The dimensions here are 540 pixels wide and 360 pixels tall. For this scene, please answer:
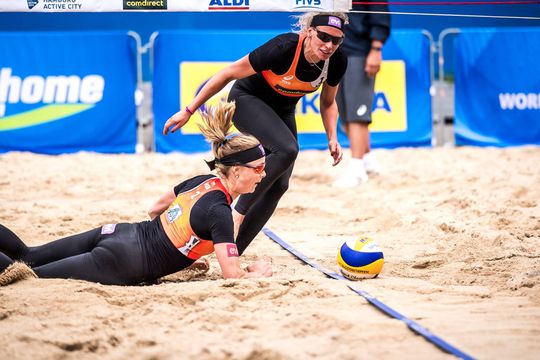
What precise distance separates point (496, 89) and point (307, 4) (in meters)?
6.38

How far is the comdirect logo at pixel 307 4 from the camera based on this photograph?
19.4ft

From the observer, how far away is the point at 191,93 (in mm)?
10961

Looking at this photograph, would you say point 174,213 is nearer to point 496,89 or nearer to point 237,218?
point 237,218

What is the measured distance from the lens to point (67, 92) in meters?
10.8

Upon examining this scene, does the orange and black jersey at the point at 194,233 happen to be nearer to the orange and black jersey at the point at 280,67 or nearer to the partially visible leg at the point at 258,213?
the partially visible leg at the point at 258,213

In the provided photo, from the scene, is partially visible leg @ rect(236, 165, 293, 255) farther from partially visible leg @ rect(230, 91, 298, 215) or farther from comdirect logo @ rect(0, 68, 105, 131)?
comdirect logo @ rect(0, 68, 105, 131)

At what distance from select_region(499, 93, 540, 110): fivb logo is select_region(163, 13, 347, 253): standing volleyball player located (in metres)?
6.59

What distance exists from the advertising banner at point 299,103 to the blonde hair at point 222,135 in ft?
19.9

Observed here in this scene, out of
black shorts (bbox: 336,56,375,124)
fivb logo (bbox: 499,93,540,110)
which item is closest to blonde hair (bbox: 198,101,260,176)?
black shorts (bbox: 336,56,375,124)

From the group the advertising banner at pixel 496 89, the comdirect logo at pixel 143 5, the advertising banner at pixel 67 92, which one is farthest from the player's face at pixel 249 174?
the advertising banner at pixel 496 89

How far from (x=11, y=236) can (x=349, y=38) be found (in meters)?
5.78

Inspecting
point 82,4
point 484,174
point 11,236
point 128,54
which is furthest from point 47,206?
point 484,174

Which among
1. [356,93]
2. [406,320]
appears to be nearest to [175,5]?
[406,320]

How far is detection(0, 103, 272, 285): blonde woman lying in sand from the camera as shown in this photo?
14.6ft
